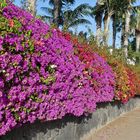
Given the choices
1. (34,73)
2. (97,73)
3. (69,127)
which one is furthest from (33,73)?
(97,73)

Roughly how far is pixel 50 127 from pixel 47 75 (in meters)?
1.45

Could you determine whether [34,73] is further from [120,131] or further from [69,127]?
[120,131]

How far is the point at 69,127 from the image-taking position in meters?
10.8

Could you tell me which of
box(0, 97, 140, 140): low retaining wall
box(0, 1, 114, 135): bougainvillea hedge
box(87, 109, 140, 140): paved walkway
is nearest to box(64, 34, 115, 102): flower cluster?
box(0, 97, 140, 140): low retaining wall

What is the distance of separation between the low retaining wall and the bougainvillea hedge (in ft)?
0.93

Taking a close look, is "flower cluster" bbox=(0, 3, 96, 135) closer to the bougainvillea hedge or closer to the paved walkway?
the bougainvillea hedge

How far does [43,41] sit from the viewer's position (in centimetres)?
857

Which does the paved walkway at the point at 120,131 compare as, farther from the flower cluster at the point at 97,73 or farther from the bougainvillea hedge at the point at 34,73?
the bougainvillea hedge at the point at 34,73

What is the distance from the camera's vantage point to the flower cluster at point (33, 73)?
6996 millimetres

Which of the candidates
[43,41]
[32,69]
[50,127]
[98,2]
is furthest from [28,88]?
[98,2]

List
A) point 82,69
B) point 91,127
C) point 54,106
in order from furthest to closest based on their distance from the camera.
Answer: point 91,127, point 82,69, point 54,106

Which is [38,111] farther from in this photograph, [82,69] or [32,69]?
[82,69]

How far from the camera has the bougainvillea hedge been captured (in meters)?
7.00

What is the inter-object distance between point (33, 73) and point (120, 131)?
23.1 feet
